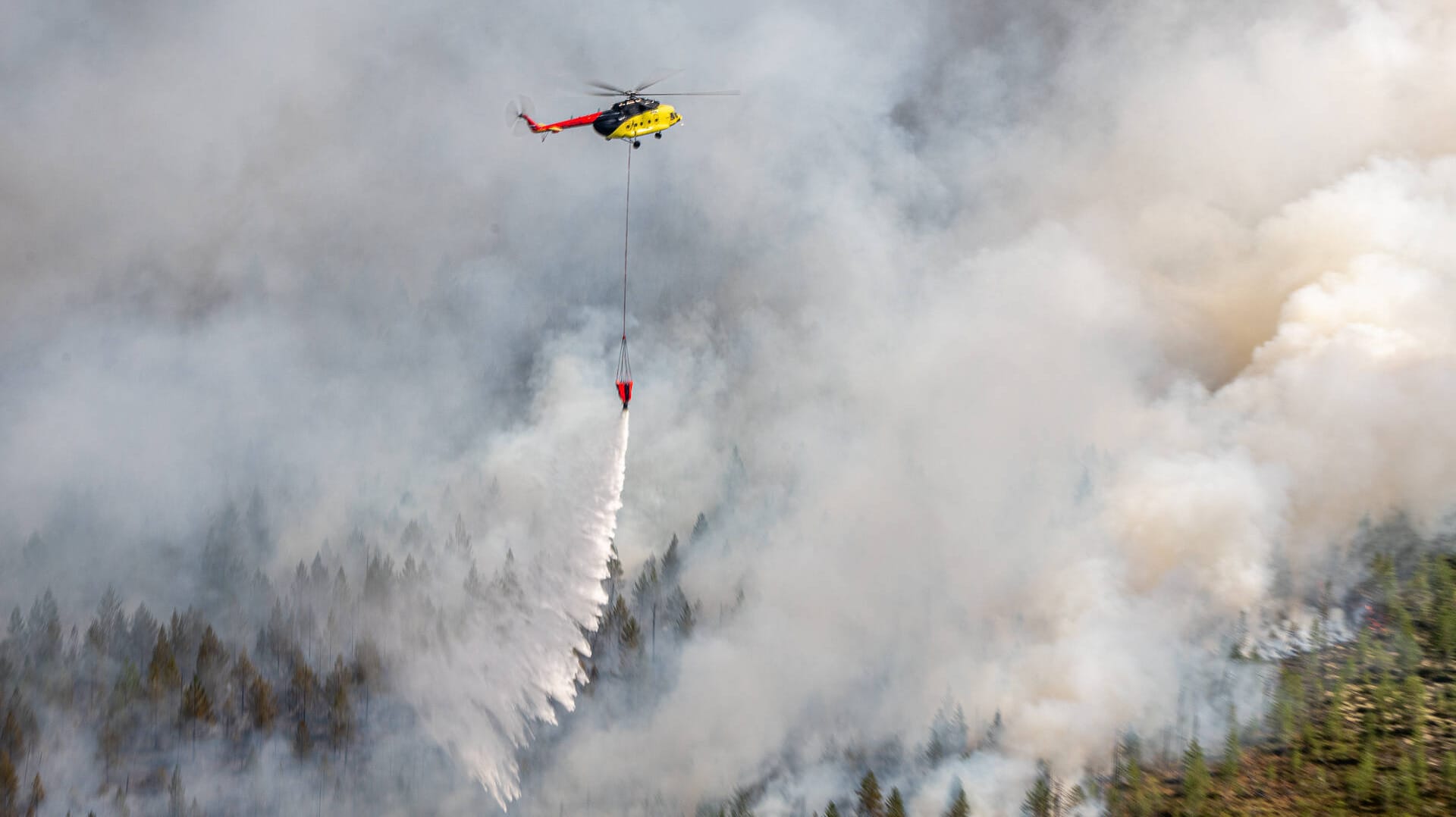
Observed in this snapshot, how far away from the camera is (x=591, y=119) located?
19762cm

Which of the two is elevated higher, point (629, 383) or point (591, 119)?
point (591, 119)

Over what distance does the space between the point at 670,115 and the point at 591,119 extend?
13577 mm

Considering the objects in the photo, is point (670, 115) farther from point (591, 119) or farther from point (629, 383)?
point (629, 383)

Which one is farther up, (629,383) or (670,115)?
(670,115)

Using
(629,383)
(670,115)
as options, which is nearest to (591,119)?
(670,115)

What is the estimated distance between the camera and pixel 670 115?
192 metres

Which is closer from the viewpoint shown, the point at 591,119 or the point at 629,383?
the point at 629,383

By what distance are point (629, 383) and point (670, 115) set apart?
144 feet

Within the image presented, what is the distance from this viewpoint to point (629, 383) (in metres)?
177

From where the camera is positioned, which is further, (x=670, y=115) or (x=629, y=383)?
(x=670, y=115)
